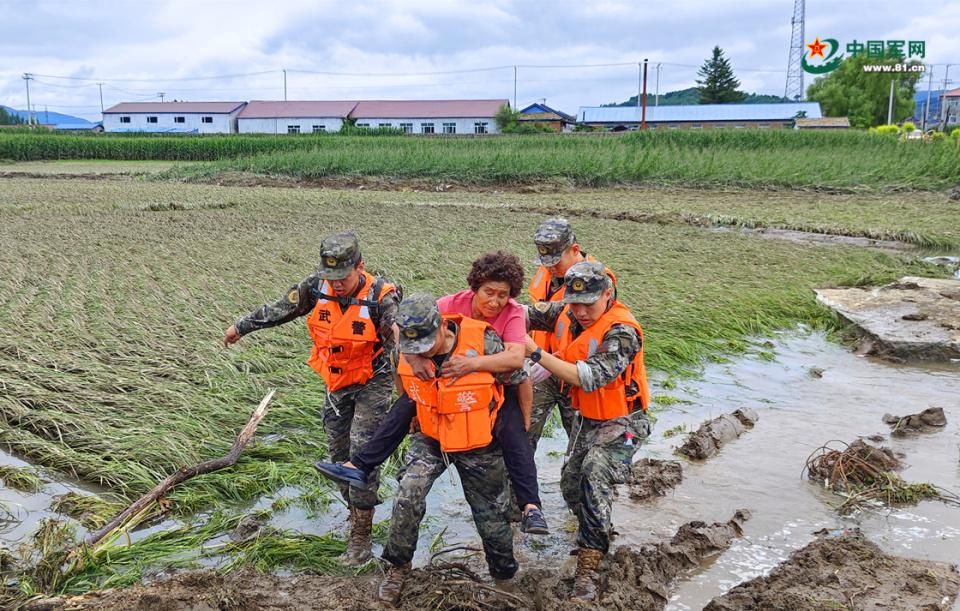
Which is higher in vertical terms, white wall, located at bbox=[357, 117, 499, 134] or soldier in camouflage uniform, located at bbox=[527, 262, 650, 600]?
white wall, located at bbox=[357, 117, 499, 134]

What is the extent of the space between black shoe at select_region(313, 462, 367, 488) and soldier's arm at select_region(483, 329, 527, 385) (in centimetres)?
79

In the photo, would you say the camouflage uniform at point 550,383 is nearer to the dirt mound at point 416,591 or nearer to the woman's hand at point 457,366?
the dirt mound at point 416,591

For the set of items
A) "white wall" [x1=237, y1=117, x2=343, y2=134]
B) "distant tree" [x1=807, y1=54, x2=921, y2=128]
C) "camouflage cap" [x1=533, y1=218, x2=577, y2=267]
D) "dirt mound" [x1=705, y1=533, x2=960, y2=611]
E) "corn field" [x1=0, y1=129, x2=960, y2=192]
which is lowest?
"dirt mound" [x1=705, y1=533, x2=960, y2=611]

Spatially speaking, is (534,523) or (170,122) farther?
(170,122)

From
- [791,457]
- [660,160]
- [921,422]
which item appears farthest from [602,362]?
[660,160]

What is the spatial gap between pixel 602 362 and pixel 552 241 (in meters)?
1.11

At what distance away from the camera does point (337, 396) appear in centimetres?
447

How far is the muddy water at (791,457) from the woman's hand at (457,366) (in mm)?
1513

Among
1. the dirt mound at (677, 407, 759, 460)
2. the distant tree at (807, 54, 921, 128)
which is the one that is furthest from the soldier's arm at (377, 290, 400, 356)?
the distant tree at (807, 54, 921, 128)

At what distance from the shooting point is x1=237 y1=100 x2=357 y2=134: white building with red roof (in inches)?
→ 2729

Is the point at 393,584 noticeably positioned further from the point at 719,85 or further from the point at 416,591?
the point at 719,85

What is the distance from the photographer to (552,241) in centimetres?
482

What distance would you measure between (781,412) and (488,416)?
381 cm

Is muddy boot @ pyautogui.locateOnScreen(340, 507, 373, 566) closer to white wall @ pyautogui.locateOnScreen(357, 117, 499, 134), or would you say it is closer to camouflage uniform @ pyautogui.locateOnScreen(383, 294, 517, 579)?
camouflage uniform @ pyautogui.locateOnScreen(383, 294, 517, 579)
